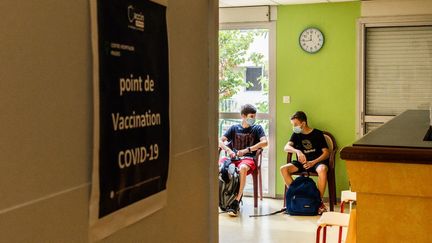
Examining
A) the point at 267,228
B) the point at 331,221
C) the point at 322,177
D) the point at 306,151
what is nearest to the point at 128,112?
the point at 331,221

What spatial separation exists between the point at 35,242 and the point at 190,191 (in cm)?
78

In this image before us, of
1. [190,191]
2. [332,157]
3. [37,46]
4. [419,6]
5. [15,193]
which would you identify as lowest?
[332,157]

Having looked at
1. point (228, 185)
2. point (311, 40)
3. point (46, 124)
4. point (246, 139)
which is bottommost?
point (228, 185)

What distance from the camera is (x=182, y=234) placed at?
1.66 m

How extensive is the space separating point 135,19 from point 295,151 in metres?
5.49

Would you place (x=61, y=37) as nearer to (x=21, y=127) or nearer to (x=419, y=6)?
(x=21, y=127)

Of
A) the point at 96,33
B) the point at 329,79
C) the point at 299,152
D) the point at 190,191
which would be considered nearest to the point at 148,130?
the point at 96,33

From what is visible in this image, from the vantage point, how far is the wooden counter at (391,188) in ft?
6.62

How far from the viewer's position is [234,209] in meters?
6.32

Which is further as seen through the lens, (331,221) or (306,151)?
(306,151)

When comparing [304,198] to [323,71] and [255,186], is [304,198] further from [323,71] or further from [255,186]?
[323,71]

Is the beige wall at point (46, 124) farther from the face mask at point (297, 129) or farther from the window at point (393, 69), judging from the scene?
the window at point (393, 69)

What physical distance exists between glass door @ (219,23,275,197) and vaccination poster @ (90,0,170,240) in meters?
5.79

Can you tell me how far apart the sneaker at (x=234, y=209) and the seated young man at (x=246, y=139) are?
41 cm
